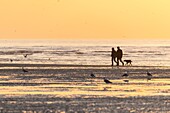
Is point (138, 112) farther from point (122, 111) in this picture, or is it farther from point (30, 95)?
point (30, 95)

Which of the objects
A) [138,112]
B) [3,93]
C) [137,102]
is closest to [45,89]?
[3,93]

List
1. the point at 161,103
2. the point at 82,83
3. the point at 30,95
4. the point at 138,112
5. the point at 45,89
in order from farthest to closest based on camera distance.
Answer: the point at 82,83 → the point at 45,89 → the point at 30,95 → the point at 161,103 → the point at 138,112

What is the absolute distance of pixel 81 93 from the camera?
29.0m

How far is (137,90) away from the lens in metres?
30.7

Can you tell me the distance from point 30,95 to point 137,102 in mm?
4742

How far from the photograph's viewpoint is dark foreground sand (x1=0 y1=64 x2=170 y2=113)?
959 inches

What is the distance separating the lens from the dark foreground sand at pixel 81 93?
24359mm

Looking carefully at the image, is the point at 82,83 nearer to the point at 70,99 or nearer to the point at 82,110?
the point at 70,99

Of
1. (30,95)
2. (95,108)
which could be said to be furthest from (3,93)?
(95,108)

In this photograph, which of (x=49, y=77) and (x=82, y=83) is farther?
(x=49, y=77)

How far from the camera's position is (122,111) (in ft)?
77.4

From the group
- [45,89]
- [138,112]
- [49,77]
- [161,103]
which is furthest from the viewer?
[49,77]

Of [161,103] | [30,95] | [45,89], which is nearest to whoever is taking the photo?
[161,103]

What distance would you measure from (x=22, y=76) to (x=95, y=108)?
580 inches
